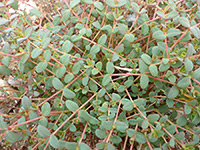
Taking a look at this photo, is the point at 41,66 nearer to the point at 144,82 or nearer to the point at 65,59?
the point at 65,59

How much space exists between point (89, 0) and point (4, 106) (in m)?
1.55

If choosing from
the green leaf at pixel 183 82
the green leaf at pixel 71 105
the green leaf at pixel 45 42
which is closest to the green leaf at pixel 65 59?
the green leaf at pixel 45 42

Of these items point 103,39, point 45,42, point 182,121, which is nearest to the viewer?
point 45,42

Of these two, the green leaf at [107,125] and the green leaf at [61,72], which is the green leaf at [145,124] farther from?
the green leaf at [61,72]

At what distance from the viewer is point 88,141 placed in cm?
177

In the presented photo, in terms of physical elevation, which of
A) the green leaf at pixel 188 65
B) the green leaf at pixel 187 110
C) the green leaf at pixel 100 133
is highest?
the green leaf at pixel 188 65

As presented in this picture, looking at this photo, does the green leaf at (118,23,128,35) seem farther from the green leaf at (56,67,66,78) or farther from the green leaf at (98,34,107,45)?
the green leaf at (56,67,66,78)

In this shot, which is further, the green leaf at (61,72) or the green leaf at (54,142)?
→ the green leaf at (61,72)

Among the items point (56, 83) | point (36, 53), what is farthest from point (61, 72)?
point (36, 53)

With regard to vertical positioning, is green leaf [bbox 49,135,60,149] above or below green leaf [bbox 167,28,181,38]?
below

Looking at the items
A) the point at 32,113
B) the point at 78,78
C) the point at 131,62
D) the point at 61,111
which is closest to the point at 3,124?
the point at 32,113

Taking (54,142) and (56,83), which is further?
(56,83)

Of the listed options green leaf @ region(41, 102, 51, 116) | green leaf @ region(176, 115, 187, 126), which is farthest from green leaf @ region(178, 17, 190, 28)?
green leaf @ region(41, 102, 51, 116)

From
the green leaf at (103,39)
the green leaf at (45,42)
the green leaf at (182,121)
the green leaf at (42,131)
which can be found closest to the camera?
Answer: the green leaf at (42,131)
